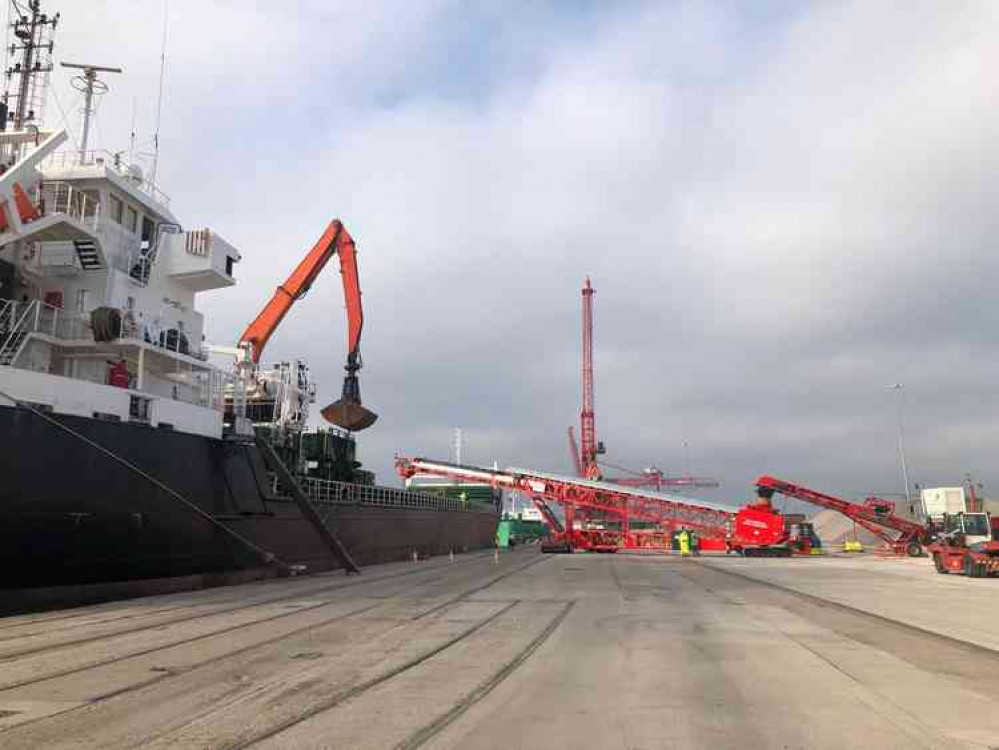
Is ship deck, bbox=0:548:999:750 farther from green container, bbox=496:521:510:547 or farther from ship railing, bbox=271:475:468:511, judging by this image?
green container, bbox=496:521:510:547

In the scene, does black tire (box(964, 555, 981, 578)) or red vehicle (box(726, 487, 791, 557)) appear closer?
black tire (box(964, 555, 981, 578))

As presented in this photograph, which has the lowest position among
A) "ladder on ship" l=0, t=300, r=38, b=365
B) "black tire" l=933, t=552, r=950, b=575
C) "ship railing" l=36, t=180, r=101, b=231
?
"black tire" l=933, t=552, r=950, b=575

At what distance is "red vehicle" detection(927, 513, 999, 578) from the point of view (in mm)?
23797

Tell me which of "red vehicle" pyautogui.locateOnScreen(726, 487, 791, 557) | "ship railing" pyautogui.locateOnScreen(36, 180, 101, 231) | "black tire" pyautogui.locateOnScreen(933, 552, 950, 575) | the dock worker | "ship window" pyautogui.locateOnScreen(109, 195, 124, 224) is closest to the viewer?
"ship railing" pyautogui.locateOnScreen(36, 180, 101, 231)

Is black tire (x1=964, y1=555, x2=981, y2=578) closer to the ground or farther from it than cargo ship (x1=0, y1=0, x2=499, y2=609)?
closer to the ground

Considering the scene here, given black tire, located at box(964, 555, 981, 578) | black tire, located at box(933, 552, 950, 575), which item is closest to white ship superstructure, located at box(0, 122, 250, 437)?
black tire, located at box(964, 555, 981, 578)

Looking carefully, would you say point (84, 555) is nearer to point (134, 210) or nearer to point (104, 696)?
point (104, 696)

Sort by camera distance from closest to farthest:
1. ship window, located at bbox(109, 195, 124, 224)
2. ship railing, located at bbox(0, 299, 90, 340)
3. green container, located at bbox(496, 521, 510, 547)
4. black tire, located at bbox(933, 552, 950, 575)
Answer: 1. ship railing, located at bbox(0, 299, 90, 340)
2. ship window, located at bbox(109, 195, 124, 224)
3. black tire, located at bbox(933, 552, 950, 575)
4. green container, located at bbox(496, 521, 510, 547)

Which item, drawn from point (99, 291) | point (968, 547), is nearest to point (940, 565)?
point (968, 547)

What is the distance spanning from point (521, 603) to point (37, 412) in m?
9.24

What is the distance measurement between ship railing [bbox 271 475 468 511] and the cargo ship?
0.20m

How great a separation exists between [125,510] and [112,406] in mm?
2014

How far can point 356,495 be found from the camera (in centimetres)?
2675

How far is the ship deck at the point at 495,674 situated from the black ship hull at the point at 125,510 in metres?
0.85
